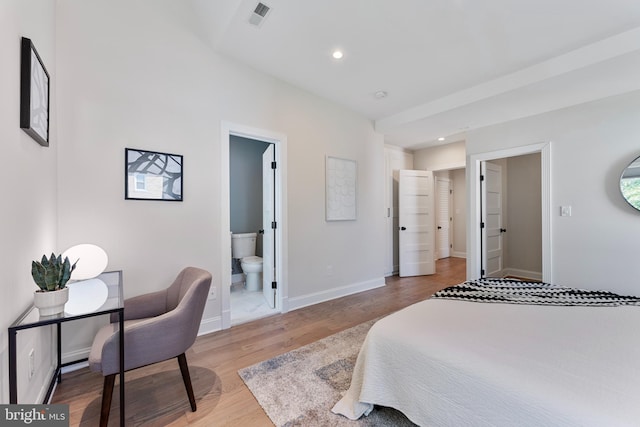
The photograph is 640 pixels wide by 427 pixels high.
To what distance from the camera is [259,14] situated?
85.4 inches

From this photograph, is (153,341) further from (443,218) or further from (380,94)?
(443,218)

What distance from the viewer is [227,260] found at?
109 inches

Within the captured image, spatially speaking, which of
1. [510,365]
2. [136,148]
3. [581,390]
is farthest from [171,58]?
[581,390]

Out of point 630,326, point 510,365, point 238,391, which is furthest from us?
point 238,391

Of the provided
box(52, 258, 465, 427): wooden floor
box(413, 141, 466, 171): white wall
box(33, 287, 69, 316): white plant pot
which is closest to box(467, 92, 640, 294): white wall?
box(413, 141, 466, 171): white wall

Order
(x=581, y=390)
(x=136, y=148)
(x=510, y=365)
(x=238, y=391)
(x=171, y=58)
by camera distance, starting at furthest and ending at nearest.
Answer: (x=171, y=58) → (x=136, y=148) → (x=238, y=391) → (x=510, y=365) → (x=581, y=390)

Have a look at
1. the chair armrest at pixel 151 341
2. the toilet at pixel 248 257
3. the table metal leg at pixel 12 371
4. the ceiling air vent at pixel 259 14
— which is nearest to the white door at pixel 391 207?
the toilet at pixel 248 257

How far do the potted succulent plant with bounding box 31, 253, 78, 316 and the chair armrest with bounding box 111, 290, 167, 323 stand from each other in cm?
63

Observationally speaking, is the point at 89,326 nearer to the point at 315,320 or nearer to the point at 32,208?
the point at 32,208

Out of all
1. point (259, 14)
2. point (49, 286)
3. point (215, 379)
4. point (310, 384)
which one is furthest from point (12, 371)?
point (259, 14)

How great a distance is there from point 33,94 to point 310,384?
237cm

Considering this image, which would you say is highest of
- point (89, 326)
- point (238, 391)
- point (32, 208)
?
point (32, 208)

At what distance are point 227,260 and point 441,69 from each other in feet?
9.81

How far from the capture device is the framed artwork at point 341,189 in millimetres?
3631
